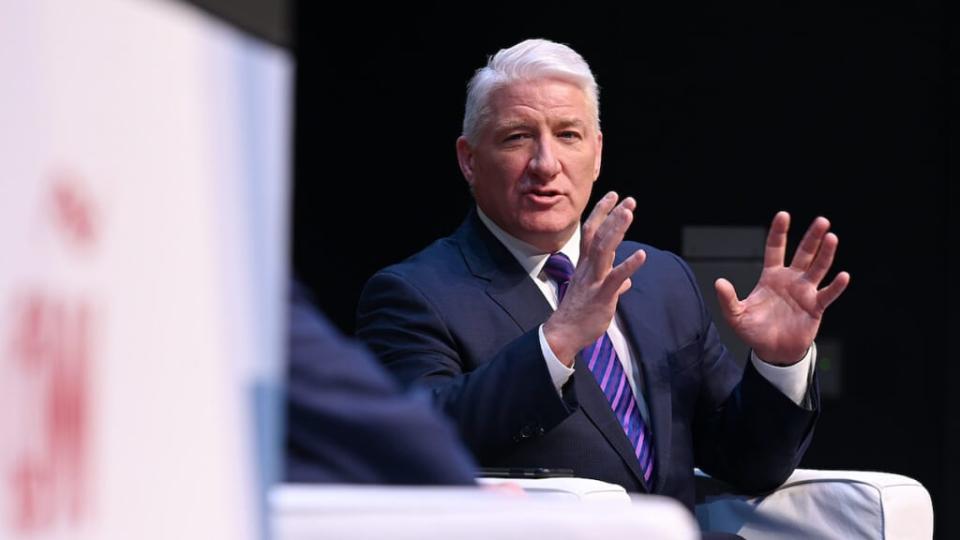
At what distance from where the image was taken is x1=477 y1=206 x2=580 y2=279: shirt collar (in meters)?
2.81

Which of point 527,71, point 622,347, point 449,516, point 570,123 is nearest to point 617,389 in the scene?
point 622,347

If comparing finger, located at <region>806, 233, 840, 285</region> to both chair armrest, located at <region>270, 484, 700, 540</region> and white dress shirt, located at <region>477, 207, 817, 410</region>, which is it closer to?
white dress shirt, located at <region>477, 207, 817, 410</region>

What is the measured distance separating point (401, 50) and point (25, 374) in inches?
152

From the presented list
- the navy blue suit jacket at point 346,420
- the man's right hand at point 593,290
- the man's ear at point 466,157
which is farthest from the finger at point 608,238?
the navy blue suit jacket at point 346,420

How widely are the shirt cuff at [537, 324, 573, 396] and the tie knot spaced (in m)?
0.30

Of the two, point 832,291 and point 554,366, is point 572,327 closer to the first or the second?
point 554,366

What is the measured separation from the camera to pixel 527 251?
111 inches

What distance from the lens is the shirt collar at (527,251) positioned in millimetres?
2807

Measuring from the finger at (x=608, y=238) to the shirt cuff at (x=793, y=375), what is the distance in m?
0.42

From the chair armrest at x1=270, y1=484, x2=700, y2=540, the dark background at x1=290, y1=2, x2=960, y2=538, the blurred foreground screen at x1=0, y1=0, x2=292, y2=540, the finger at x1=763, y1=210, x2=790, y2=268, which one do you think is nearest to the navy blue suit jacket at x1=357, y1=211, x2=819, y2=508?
the finger at x1=763, y1=210, x2=790, y2=268

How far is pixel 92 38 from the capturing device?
591 mm

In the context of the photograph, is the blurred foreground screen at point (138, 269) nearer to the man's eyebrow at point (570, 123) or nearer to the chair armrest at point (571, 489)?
the chair armrest at point (571, 489)

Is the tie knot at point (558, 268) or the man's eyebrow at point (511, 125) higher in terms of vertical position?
the man's eyebrow at point (511, 125)

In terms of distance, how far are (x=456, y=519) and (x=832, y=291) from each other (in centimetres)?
198
